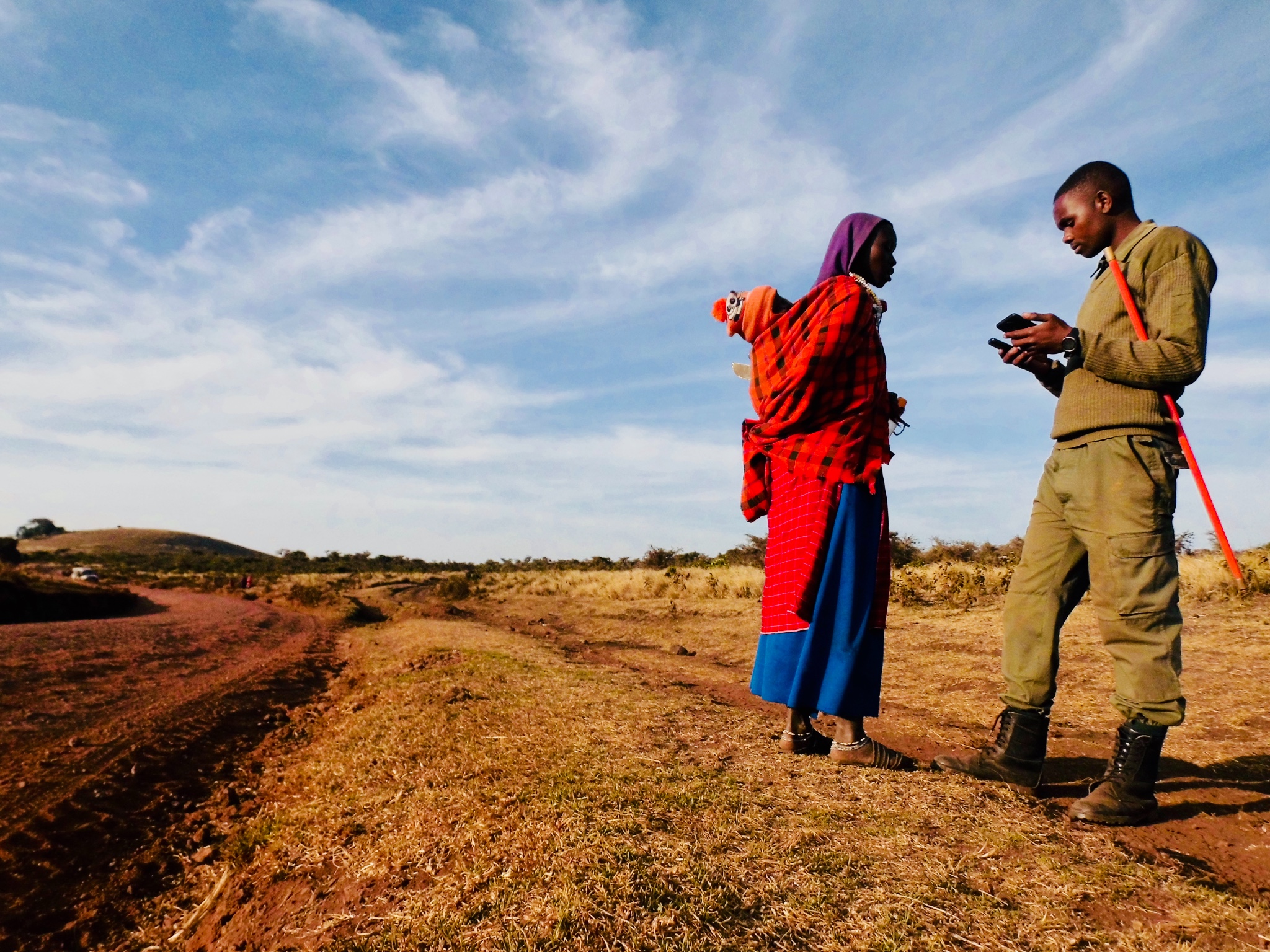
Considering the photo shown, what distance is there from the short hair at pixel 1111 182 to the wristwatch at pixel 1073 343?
26.1 inches

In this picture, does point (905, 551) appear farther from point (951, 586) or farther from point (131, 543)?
point (131, 543)

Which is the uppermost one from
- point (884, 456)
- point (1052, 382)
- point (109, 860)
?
point (1052, 382)

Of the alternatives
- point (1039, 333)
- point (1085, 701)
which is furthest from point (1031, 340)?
point (1085, 701)

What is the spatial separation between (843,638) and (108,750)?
15.0 ft

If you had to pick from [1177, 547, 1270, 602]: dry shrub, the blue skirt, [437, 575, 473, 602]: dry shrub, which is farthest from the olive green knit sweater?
[437, 575, 473, 602]: dry shrub

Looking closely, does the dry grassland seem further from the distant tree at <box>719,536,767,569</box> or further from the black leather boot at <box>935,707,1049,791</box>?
the distant tree at <box>719,536,767,569</box>

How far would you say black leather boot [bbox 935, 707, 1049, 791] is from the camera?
3020 mm

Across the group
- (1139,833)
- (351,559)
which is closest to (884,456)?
(1139,833)

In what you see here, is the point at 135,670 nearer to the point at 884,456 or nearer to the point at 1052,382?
the point at 884,456

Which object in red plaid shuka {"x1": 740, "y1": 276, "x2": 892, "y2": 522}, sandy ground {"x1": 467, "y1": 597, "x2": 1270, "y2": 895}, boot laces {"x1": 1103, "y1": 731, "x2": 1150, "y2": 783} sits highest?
red plaid shuka {"x1": 740, "y1": 276, "x2": 892, "y2": 522}

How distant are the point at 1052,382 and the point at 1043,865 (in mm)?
2058

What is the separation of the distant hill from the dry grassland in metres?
64.6

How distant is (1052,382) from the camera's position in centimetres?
322

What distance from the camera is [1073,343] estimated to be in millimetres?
2883
